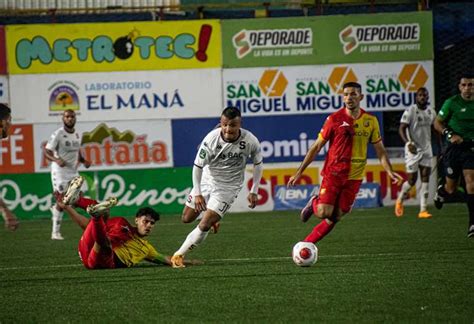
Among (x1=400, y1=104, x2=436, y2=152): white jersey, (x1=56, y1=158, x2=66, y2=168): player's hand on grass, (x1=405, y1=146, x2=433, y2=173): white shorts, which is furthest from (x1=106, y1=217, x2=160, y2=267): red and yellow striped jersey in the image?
(x1=400, y1=104, x2=436, y2=152): white jersey

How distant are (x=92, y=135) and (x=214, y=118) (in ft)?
9.13

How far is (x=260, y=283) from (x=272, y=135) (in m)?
14.0

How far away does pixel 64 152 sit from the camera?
62.2 feet

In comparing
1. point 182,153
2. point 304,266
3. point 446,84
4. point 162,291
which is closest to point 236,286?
point 162,291

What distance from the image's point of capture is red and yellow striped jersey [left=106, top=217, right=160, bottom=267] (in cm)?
1207

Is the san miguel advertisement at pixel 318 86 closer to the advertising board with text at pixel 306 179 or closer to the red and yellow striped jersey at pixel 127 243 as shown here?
the advertising board with text at pixel 306 179

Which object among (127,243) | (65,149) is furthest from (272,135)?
(127,243)

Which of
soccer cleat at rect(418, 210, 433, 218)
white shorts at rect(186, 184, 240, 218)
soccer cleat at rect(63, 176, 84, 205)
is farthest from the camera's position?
soccer cleat at rect(418, 210, 433, 218)

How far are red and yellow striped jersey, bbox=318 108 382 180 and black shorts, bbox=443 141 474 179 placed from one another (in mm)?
2713

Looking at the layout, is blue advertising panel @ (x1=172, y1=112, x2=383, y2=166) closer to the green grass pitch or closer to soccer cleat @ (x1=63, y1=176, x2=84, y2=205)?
the green grass pitch

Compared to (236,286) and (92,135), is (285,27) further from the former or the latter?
(236,286)

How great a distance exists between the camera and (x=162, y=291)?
9.95 meters

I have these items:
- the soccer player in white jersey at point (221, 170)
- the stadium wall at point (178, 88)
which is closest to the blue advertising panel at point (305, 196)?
the stadium wall at point (178, 88)

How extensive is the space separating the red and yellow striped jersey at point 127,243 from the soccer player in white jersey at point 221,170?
41 centimetres
